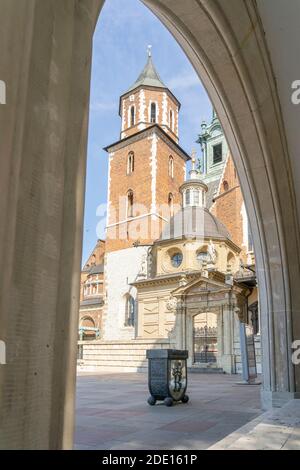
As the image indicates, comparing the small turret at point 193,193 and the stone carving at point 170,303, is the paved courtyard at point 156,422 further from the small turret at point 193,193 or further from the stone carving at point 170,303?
the small turret at point 193,193

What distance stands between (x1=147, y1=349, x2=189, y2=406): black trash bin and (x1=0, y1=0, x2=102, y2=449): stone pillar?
6.17m

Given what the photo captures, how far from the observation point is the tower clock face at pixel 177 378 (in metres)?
8.03

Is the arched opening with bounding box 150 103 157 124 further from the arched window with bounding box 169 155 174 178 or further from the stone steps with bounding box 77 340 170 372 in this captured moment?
the stone steps with bounding box 77 340 170 372

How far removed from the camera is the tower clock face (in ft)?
26.3

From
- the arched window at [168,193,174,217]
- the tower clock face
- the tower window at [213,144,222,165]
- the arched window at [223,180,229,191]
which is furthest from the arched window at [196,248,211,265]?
the tower window at [213,144,222,165]

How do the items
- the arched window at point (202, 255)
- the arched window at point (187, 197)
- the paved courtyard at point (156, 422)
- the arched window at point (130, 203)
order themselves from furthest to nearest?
1. the arched window at point (130, 203)
2. the arched window at point (187, 197)
3. the arched window at point (202, 255)
4. the paved courtyard at point (156, 422)

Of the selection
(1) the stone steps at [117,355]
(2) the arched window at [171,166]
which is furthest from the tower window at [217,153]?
(1) the stone steps at [117,355]

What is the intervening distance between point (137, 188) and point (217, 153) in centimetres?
2242

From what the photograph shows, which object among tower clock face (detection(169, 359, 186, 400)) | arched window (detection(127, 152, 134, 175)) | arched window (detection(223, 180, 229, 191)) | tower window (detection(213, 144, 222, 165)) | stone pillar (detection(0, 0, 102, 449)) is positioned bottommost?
tower clock face (detection(169, 359, 186, 400))

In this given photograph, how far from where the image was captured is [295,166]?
7.11 m

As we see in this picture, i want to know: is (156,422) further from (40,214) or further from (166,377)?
(40,214)
